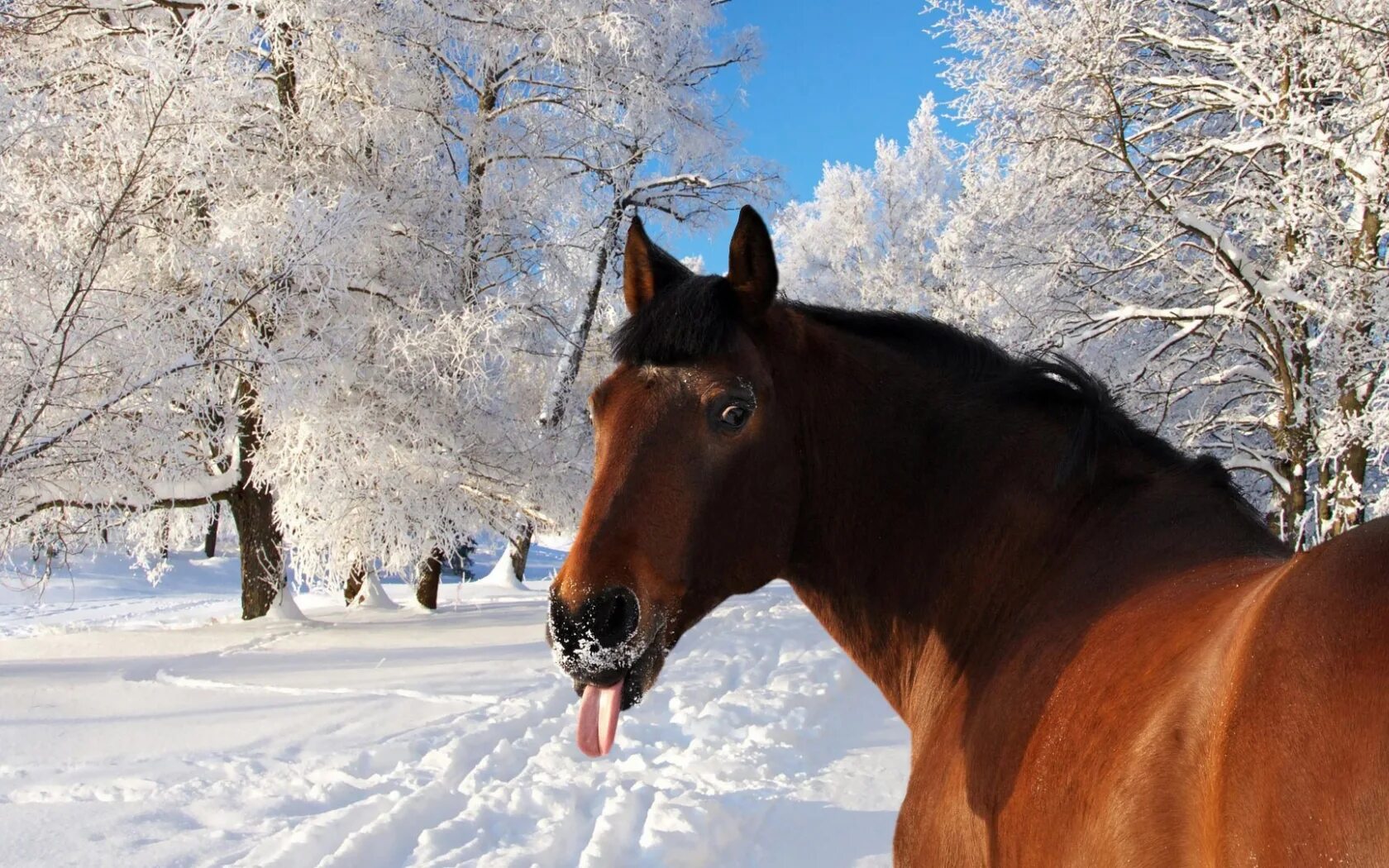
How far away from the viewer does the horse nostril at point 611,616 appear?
162cm

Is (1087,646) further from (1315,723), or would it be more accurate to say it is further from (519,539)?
(519,539)

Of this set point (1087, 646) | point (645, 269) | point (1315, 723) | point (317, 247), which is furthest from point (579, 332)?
point (1315, 723)

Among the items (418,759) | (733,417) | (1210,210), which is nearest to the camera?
(733,417)

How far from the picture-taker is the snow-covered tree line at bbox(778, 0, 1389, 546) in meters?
6.68

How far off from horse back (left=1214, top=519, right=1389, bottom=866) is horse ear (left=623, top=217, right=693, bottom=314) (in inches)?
57.5

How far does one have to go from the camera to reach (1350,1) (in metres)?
6.52

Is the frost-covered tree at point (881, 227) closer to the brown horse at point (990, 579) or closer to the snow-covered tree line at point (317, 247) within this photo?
the snow-covered tree line at point (317, 247)

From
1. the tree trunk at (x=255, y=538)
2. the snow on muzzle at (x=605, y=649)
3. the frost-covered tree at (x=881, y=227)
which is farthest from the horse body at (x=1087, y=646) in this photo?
the frost-covered tree at (x=881, y=227)

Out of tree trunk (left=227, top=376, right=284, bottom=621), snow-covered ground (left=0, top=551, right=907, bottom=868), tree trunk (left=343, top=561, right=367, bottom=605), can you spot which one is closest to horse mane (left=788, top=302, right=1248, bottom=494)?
snow-covered ground (left=0, top=551, right=907, bottom=868)

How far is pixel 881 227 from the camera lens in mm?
25797

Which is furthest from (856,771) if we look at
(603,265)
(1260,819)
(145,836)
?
(603,265)

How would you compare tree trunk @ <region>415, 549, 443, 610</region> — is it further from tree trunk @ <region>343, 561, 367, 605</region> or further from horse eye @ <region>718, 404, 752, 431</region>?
horse eye @ <region>718, 404, 752, 431</region>

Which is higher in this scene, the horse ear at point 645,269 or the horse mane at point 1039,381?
the horse ear at point 645,269

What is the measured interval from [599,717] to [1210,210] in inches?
312
